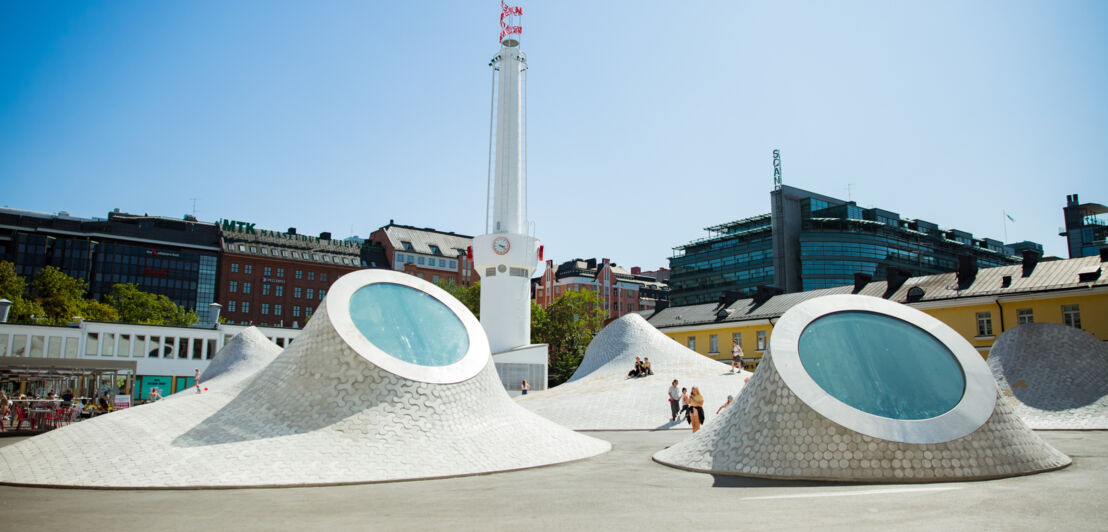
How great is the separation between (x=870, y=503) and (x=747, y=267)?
326ft

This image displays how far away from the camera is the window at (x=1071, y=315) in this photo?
4009 cm

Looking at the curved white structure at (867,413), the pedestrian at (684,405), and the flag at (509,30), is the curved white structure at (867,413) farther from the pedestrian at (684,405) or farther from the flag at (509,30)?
the flag at (509,30)

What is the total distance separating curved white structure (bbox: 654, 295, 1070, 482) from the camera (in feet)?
39.8

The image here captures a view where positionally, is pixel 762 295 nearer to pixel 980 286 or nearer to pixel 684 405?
pixel 980 286

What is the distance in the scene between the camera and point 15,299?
58.7 meters

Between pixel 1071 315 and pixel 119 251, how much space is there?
103402mm

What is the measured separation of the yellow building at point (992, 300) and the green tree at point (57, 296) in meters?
57.6

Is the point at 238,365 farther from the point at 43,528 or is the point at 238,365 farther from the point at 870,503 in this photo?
the point at 870,503

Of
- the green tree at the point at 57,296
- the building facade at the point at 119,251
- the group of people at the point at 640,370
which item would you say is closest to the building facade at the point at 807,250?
the group of people at the point at 640,370

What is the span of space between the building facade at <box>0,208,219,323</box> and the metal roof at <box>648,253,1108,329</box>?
70038 millimetres

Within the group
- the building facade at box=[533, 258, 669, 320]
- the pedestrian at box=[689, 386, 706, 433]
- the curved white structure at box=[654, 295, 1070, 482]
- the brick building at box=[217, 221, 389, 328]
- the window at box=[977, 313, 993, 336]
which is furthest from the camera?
the building facade at box=[533, 258, 669, 320]

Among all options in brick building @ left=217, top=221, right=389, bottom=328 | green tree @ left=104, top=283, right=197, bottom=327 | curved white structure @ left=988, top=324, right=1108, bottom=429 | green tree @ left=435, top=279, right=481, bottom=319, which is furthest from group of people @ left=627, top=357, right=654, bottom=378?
brick building @ left=217, top=221, right=389, bottom=328

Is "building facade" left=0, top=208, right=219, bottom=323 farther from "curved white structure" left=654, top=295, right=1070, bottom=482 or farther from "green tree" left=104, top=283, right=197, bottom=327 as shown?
"curved white structure" left=654, top=295, right=1070, bottom=482

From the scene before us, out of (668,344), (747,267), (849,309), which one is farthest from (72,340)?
(747,267)
